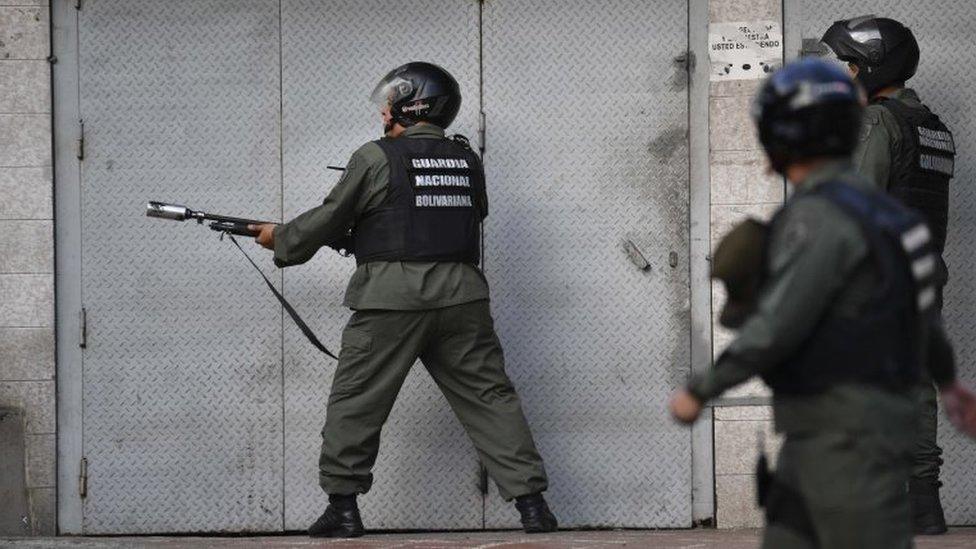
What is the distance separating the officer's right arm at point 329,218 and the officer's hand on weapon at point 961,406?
11.4 ft

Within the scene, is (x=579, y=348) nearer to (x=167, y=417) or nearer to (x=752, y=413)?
(x=752, y=413)

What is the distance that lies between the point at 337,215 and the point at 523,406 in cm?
137

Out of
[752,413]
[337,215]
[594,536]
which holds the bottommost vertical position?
[594,536]

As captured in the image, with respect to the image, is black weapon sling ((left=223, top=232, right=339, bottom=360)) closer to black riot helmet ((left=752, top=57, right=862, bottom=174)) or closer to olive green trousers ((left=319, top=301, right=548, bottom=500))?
olive green trousers ((left=319, top=301, right=548, bottom=500))

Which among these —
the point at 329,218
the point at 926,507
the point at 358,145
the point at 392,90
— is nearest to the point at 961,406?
the point at 926,507

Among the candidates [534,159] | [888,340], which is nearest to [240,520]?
[534,159]

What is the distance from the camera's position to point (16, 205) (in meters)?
8.15

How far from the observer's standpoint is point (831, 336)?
4.13 metres

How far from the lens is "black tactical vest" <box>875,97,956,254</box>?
23.8ft

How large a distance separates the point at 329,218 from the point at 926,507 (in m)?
2.69

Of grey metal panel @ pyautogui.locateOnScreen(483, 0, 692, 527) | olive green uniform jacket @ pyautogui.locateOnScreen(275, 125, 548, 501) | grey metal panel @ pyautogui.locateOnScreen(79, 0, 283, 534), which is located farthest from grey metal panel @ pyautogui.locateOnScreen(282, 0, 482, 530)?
olive green uniform jacket @ pyautogui.locateOnScreen(275, 125, 548, 501)

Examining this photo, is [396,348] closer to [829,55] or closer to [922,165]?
[922,165]

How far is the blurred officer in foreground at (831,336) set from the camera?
409 cm

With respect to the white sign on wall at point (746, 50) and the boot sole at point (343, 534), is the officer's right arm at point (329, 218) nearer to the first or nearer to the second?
the boot sole at point (343, 534)
